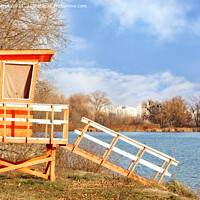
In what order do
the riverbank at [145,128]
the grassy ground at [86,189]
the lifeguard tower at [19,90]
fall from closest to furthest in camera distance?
the grassy ground at [86,189]
the lifeguard tower at [19,90]
the riverbank at [145,128]

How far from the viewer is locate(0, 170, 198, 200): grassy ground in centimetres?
962

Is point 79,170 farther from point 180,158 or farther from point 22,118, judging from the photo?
point 180,158

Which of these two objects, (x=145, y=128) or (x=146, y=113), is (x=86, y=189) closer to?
(x=145, y=128)

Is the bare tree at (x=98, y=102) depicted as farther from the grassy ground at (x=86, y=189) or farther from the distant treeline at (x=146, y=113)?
the grassy ground at (x=86, y=189)

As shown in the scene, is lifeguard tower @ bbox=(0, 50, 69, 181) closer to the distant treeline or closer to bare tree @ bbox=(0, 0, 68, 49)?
bare tree @ bbox=(0, 0, 68, 49)

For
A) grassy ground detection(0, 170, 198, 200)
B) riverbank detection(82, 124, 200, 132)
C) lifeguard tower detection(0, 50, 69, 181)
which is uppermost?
lifeguard tower detection(0, 50, 69, 181)

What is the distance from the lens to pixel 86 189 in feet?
35.4

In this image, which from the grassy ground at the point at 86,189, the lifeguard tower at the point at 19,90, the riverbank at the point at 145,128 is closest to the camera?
the grassy ground at the point at 86,189

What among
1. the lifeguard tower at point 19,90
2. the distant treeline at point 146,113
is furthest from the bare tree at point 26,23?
the distant treeline at point 146,113

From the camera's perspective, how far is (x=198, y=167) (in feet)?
73.1

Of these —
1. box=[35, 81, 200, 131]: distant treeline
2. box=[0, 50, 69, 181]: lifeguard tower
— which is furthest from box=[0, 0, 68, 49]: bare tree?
box=[35, 81, 200, 131]: distant treeline

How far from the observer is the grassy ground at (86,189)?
31.6 ft

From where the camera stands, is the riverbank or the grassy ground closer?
the grassy ground

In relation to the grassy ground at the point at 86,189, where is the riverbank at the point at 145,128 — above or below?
below
